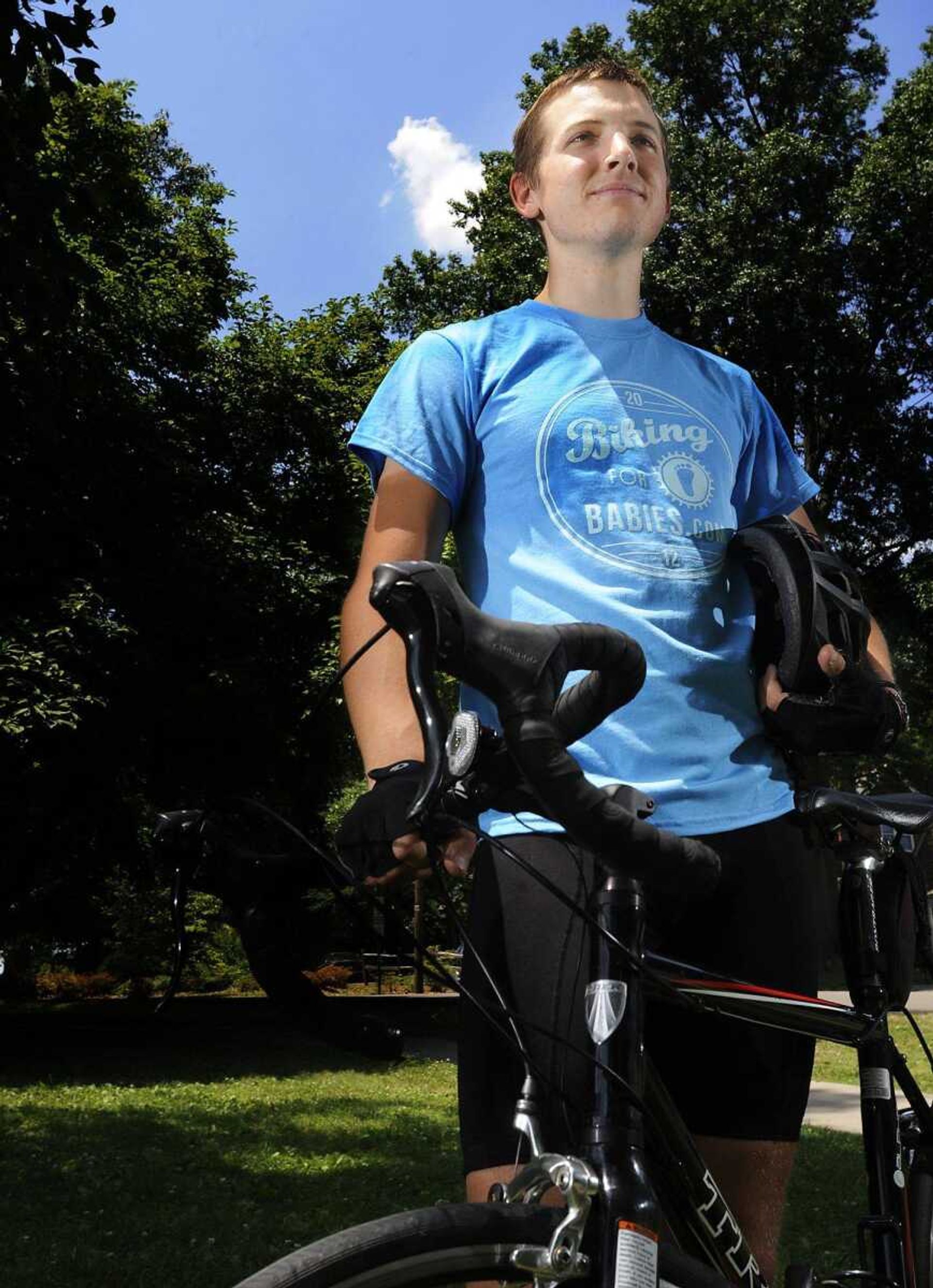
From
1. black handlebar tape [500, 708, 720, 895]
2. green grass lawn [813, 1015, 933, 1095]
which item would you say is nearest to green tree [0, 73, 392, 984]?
green grass lawn [813, 1015, 933, 1095]

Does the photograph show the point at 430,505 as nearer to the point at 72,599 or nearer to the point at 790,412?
the point at 72,599

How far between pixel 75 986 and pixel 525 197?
29384 mm

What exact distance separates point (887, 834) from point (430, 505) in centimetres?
79

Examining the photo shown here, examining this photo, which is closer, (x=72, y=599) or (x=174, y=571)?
(x=72, y=599)

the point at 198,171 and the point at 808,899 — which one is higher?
the point at 198,171

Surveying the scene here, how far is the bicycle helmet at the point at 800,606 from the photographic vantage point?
6.37 feet

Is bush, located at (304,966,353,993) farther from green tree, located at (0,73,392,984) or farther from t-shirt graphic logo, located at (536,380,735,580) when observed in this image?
t-shirt graphic logo, located at (536,380,735,580)

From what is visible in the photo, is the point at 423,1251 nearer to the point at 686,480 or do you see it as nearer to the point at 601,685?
the point at 601,685

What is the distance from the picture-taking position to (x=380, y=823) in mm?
1306

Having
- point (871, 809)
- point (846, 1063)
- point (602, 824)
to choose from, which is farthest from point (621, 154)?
point (846, 1063)

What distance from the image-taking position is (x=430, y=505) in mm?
1949

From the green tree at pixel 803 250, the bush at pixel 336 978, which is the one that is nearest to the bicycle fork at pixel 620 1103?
the green tree at pixel 803 250

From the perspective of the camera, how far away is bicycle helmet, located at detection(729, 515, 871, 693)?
194cm

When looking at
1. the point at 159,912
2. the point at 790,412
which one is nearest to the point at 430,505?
the point at 790,412
